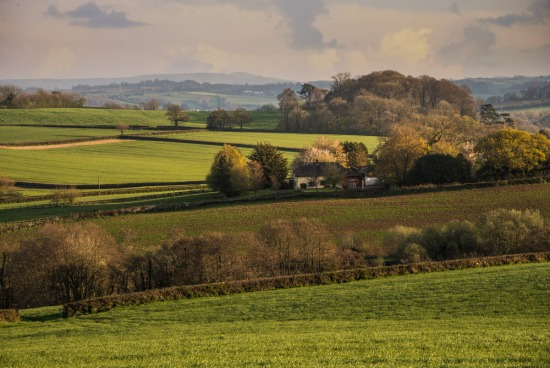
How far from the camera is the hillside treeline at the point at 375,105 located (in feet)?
423

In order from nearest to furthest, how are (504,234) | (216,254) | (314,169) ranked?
(216,254) → (504,234) → (314,169)

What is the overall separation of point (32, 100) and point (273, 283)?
14495 cm

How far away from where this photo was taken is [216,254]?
41438 millimetres

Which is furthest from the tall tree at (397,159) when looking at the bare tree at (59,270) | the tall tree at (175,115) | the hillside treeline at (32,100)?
the hillside treeline at (32,100)

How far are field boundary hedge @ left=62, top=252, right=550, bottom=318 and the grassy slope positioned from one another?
1080 mm

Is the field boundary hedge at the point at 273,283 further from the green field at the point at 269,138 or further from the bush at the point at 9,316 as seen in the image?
the green field at the point at 269,138

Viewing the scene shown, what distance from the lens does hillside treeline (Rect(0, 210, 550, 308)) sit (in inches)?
1559

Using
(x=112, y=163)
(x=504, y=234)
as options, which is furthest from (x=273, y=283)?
(x=112, y=163)

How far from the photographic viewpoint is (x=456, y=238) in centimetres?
4503

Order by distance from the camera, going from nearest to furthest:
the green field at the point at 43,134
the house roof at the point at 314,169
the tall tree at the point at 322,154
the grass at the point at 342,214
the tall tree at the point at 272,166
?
the grass at the point at 342,214, the tall tree at the point at 272,166, the house roof at the point at 314,169, the tall tree at the point at 322,154, the green field at the point at 43,134

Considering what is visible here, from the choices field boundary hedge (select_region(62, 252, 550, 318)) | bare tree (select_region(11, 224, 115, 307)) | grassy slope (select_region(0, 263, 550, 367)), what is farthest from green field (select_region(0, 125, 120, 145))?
grassy slope (select_region(0, 263, 550, 367))

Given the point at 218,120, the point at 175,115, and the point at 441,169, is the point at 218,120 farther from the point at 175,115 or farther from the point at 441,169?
the point at 441,169

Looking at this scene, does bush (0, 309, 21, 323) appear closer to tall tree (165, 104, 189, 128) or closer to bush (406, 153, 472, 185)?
bush (406, 153, 472, 185)

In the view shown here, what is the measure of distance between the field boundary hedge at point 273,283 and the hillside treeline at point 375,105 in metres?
75.4
